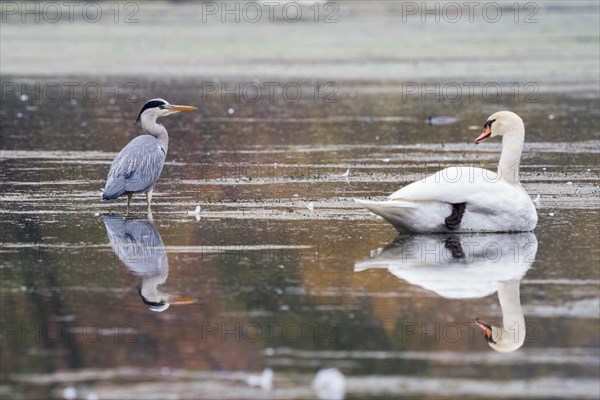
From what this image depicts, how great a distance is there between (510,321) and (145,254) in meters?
3.54

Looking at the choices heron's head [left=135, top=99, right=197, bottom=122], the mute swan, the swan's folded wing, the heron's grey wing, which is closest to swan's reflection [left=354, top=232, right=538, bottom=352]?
the mute swan

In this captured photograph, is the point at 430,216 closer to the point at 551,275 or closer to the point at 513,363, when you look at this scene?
the point at 551,275

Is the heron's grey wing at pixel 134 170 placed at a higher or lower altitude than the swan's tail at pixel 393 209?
higher

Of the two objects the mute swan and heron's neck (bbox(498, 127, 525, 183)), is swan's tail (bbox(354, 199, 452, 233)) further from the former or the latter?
heron's neck (bbox(498, 127, 525, 183))

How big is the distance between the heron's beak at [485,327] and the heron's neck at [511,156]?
4.01 metres

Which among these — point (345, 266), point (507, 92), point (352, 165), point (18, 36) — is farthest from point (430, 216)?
point (18, 36)

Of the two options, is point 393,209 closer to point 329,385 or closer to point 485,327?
point 485,327

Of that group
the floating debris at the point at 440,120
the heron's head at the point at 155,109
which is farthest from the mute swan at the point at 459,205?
the floating debris at the point at 440,120

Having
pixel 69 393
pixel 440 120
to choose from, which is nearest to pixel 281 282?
pixel 69 393

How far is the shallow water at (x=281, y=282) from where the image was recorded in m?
7.45

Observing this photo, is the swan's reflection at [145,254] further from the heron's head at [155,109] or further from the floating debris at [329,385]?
the floating debris at [329,385]

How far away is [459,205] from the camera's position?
38.4 feet

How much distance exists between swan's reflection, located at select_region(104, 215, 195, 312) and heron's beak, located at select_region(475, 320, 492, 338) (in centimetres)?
195

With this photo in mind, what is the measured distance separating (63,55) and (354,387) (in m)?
32.1
